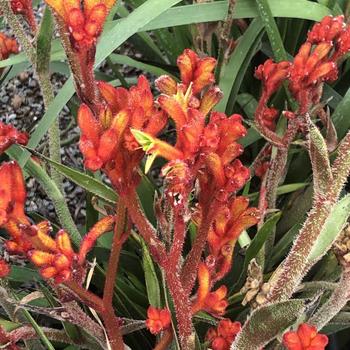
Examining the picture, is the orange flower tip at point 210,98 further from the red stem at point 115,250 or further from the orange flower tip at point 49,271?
the orange flower tip at point 49,271

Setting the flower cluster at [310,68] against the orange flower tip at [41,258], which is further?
the flower cluster at [310,68]

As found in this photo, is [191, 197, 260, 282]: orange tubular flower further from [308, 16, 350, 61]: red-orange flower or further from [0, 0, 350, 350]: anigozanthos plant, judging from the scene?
[308, 16, 350, 61]: red-orange flower

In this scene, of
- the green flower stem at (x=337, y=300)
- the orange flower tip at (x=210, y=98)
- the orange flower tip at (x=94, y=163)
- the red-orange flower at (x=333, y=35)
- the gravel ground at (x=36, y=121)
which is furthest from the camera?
the gravel ground at (x=36, y=121)

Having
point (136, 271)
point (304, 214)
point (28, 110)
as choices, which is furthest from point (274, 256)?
point (28, 110)

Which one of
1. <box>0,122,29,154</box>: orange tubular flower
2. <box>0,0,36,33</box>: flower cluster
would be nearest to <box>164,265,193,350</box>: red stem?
<box>0,122,29,154</box>: orange tubular flower

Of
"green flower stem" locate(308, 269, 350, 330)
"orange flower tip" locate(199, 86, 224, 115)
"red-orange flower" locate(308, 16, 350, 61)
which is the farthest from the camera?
"red-orange flower" locate(308, 16, 350, 61)

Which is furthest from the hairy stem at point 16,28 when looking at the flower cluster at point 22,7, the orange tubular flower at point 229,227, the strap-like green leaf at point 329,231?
the strap-like green leaf at point 329,231
